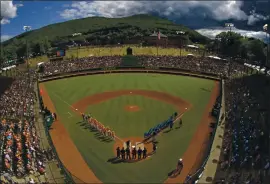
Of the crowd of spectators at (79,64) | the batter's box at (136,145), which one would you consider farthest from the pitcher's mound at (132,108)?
the crowd of spectators at (79,64)

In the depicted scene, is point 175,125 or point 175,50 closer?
point 175,125

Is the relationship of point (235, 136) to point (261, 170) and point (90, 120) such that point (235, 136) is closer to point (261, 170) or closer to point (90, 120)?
point (261, 170)

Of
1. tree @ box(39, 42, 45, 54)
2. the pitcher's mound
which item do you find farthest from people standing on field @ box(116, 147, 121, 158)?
tree @ box(39, 42, 45, 54)

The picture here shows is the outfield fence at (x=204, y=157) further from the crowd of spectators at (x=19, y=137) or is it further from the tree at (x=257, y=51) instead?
the tree at (x=257, y=51)

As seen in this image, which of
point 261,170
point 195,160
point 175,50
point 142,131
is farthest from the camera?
point 175,50

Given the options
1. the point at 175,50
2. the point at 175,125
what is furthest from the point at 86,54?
the point at 175,125

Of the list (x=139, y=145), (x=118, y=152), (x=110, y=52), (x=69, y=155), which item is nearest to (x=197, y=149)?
(x=139, y=145)

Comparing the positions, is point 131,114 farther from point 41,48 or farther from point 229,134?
point 41,48
